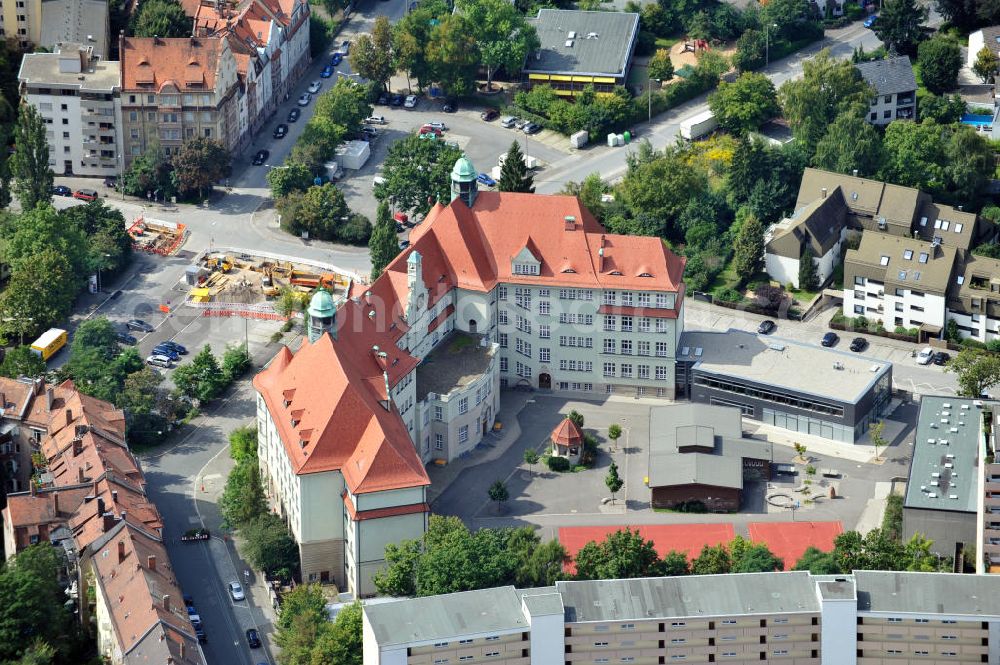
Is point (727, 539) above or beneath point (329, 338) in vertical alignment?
beneath

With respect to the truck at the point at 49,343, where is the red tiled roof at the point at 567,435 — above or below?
above

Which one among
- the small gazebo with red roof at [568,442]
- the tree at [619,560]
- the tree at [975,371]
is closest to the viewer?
the tree at [619,560]

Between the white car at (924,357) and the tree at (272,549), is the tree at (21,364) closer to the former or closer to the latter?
the tree at (272,549)

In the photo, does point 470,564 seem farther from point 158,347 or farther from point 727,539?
point 158,347

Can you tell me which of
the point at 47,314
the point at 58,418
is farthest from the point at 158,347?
the point at 58,418

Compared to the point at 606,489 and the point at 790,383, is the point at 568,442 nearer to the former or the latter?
the point at 606,489

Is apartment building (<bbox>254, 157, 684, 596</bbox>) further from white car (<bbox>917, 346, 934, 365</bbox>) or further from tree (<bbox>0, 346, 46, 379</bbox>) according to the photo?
tree (<bbox>0, 346, 46, 379</bbox>)

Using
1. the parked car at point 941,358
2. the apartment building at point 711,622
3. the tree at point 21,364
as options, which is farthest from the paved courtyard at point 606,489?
the tree at point 21,364
